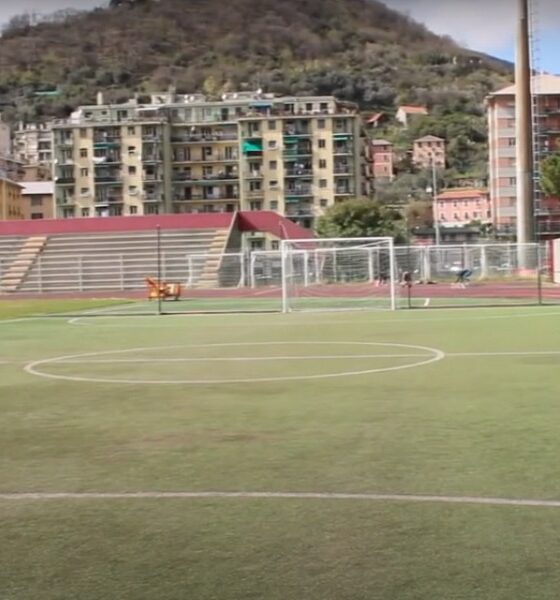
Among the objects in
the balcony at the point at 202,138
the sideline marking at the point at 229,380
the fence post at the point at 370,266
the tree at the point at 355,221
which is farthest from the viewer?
the balcony at the point at 202,138

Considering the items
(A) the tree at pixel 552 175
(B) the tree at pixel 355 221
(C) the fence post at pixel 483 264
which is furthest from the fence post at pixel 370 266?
→ (B) the tree at pixel 355 221

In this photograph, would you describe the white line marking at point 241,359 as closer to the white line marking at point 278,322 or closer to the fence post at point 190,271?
the white line marking at point 278,322

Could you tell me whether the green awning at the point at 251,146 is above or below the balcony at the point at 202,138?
below

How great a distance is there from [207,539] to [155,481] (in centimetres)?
125

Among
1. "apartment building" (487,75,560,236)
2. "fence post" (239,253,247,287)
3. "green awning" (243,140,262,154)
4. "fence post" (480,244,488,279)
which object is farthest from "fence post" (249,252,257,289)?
"green awning" (243,140,262,154)

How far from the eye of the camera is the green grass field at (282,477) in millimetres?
3982

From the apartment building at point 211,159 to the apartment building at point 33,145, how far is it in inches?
2131

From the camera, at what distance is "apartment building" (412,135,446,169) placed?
7392 inches

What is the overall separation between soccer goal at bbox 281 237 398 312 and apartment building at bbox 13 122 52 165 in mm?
143078

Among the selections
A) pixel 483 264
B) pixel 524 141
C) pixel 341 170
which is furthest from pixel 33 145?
pixel 483 264

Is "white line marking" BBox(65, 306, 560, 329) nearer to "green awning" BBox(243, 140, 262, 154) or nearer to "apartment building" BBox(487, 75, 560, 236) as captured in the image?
"apartment building" BBox(487, 75, 560, 236)

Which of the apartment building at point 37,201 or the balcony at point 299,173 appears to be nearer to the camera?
the balcony at point 299,173

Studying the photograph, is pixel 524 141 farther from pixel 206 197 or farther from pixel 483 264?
pixel 206 197

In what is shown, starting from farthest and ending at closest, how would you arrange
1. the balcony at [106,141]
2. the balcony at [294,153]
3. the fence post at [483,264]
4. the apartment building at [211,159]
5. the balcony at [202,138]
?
the balcony at [202,138] → the balcony at [106,141] → the apartment building at [211,159] → the balcony at [294,153] → the fence post at [483,264]
